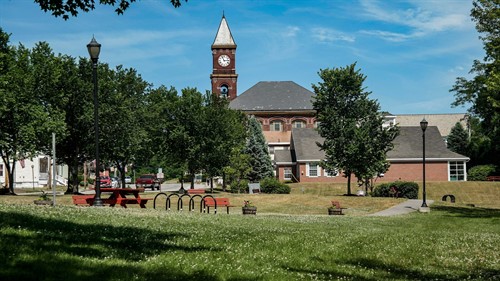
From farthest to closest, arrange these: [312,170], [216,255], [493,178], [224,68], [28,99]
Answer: [224,68], [312,170], [493,178], [28,99], [216,255]

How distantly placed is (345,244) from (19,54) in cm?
3969

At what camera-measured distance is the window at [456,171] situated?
228ft

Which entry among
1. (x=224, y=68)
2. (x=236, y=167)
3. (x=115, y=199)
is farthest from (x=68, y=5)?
(x=224, y=68)

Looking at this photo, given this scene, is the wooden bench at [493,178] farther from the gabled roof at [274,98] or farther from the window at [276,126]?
the window at [276,126]

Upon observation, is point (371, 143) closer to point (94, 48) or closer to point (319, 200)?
point (319, 200)

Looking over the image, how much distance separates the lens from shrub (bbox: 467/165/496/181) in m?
69.9

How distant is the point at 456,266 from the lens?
11047mm

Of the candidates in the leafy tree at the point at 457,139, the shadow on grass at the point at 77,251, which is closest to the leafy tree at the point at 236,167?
the shadow on grass at the point at 77,251

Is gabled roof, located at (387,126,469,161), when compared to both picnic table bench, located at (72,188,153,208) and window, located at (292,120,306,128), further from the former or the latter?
picnic table bench, located at (72,188,153,208)

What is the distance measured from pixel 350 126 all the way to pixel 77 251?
40.2m

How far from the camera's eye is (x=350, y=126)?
4712 centimetres

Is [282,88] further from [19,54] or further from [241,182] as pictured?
[19,54]

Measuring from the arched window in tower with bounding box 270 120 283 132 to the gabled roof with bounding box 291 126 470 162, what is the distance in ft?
96.9

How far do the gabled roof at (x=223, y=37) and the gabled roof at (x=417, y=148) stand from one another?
169 feet
